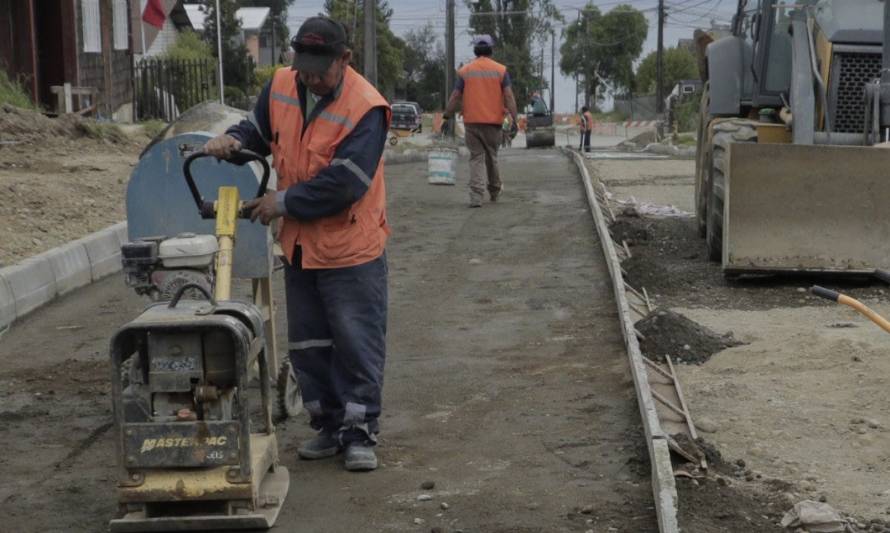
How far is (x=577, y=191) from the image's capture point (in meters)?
17.8

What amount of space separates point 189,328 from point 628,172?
20629 mm

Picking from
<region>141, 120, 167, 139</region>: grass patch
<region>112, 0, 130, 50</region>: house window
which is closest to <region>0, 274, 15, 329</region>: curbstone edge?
<region>141, 120, 167, 139</region>: grass patch

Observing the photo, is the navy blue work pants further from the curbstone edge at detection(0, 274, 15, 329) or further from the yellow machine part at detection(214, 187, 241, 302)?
the curbstone edge at detection(0, 274, 15, 329)

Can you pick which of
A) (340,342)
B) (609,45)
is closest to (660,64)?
(609,45)

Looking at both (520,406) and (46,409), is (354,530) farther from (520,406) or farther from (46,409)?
(46,409)

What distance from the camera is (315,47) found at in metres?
5.78

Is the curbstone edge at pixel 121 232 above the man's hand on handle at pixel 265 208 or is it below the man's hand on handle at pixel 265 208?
below

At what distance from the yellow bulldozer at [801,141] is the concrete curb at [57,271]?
194 inches

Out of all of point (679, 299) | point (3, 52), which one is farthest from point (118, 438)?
point (3, 52)

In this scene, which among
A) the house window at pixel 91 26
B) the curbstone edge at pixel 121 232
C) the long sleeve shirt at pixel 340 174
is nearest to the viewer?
the long sleeve shirt at pixel 340 174

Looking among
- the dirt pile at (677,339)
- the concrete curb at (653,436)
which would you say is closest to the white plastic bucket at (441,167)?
the concrete curb at (653,436)

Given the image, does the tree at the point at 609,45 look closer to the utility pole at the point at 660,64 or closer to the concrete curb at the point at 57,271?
the utility pole at the point at 660,64

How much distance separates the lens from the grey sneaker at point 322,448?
6.23 meters

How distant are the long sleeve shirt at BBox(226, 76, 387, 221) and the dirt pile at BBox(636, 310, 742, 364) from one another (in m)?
3.19
